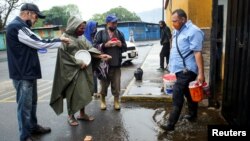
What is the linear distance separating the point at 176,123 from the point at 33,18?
2923 millimetres

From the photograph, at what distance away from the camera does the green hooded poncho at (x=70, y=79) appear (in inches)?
213

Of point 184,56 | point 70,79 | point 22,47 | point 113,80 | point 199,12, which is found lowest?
point 113,80

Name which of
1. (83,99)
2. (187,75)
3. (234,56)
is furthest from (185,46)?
(83,99)

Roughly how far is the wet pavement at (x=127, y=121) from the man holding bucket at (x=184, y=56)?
38 cm

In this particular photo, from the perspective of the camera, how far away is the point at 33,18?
4.74m

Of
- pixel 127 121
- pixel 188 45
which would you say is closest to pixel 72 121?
pixel 127 121

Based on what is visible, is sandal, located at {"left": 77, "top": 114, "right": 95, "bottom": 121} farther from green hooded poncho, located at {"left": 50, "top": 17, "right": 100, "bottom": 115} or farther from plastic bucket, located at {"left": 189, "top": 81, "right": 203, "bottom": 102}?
plastic bucket, located at {"left": 189, "top": 81, "right": 203, "bottom": 102}

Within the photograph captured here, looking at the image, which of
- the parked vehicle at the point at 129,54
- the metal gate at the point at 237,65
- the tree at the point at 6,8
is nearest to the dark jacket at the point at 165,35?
the parked vehicle at the point at 129,54

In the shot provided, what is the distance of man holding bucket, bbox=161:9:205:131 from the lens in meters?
4.83

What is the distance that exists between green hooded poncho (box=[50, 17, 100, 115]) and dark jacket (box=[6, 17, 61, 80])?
767mm

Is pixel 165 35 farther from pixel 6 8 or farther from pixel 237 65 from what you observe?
pixel 6 8

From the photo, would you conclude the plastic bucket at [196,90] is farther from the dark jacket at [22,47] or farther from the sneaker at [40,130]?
the sneaker at [40,130]

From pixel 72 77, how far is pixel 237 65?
2.70 metres

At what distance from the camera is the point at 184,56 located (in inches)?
196
